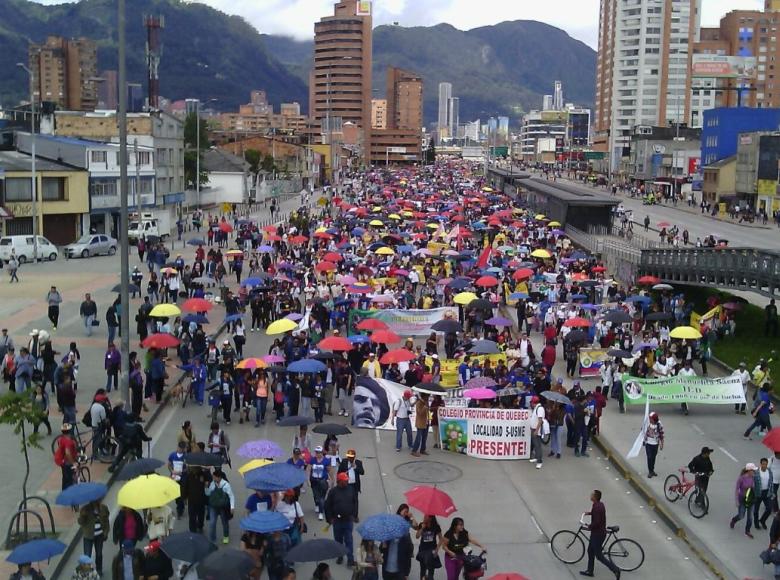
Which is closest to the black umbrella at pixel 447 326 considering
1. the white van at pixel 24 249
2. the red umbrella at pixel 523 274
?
the red umbrella at pixel 523 274

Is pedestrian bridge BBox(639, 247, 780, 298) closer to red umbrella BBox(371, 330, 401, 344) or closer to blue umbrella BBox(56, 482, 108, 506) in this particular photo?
red umbrella BBox(371, 330, 401, 344)

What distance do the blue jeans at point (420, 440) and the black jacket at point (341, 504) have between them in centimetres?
530

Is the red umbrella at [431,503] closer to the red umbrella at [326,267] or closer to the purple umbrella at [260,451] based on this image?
the purple umbrella at [260,451]

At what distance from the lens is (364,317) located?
1160 inches

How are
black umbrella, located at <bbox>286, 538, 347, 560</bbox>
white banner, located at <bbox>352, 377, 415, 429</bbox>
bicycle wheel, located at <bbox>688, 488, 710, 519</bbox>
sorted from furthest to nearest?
white banner, located at <bbox>352, 377, 415, 429</bbox>
bicycle wheel, located at <bbox>688, 488, 710, 519</bbox>
black umbrella, located at <bbox>286, 538, 347, 560</bbox>

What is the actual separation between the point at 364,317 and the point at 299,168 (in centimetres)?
10829

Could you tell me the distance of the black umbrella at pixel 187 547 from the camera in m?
11.3

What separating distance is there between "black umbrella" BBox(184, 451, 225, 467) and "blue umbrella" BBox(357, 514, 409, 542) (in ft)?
10.6

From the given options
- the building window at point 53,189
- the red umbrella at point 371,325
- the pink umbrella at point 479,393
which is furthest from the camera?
the building window at point 53,189

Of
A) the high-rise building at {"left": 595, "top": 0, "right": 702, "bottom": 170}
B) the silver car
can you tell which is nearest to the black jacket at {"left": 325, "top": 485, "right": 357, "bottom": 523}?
the silver car

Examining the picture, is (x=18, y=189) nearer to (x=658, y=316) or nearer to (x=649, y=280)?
(x=649, y=280)

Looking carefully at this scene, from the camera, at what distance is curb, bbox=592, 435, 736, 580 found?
1420cm

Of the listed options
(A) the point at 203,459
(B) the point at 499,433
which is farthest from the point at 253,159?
(A) the point at 203,459

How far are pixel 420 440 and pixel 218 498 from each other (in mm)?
5933
